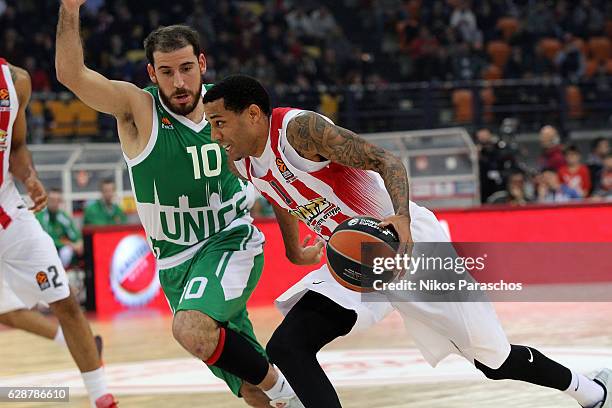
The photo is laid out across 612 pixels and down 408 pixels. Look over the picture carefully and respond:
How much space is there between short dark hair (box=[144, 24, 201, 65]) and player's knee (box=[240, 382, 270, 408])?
5.38ft

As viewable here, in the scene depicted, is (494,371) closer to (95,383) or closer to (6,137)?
(95,383)

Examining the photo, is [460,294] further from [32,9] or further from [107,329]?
[32,9]

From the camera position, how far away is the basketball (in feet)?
14.8

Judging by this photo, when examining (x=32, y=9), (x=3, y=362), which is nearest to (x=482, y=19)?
(x=32, y=9)

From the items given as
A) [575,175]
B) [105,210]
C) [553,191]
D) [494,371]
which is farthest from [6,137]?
[575,175]

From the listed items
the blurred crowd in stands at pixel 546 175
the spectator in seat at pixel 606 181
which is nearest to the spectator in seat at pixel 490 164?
the blurred crowd in stands at pixel 546 175

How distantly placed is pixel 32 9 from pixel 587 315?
551 inches

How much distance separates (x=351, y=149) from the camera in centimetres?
470

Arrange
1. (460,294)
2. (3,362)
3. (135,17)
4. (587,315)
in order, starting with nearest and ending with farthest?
(460,294), (3,362), (587,315), (135,17)

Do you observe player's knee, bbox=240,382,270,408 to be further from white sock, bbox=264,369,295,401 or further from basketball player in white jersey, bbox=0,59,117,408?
basketball player in white jersey, bbox=0,59,117,408

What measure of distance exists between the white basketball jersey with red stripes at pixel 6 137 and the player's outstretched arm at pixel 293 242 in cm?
166

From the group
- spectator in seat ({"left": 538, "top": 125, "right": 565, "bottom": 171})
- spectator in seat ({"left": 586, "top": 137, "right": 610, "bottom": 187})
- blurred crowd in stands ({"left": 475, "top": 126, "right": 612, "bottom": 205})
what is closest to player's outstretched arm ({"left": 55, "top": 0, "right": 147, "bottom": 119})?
blurred crowd in stands ({"left": 475, "top": 126, "right": 612, "bottom": 205})

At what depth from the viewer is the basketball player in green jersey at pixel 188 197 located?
5.33 metres

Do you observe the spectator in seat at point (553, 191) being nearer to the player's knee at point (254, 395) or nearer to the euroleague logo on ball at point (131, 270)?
the euroleague logo on ball at point (131, 270)
